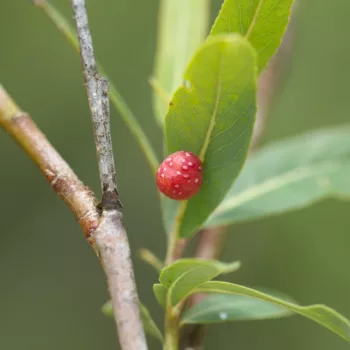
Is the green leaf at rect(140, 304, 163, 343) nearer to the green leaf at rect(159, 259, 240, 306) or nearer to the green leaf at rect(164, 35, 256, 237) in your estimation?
the green leaf at rect(159, 259, 240, 306)

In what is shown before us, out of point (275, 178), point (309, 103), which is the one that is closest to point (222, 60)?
point (275, 178)

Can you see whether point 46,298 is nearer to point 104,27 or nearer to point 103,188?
point 104,27

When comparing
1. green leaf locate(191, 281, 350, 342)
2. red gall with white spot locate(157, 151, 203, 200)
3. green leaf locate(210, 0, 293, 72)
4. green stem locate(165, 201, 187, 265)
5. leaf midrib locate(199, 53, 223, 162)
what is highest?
green leaf locate(210, 0, 293, 72)

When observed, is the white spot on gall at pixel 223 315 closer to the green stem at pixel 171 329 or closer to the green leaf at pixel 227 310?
the green leaf at pixel 227 310

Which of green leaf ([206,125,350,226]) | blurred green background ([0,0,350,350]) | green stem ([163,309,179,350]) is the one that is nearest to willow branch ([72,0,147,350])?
green stem ([163,309,179,350])

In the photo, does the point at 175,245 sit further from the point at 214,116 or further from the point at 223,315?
the point at 214,116

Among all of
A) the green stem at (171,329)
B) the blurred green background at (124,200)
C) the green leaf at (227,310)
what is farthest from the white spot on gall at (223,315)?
the blurred green background at (124,200)

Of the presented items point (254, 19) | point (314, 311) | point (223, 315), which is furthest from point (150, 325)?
point (254, 19)
